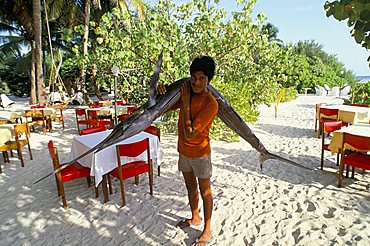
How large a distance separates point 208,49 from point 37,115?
6.45 meters

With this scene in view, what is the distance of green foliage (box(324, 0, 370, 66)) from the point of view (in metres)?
0.85

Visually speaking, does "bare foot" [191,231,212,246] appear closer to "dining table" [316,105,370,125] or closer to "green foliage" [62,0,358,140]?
"green foliage" [62,0,358,140]

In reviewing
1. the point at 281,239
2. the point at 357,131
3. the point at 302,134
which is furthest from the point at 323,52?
the point at 281,239

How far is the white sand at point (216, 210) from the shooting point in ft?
9.29

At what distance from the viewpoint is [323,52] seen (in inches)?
1503

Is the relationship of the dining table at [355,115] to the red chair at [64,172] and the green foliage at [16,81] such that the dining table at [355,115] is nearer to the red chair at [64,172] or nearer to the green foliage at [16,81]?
the red chair at [64,172]

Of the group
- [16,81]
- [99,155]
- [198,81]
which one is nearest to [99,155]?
[99,155]

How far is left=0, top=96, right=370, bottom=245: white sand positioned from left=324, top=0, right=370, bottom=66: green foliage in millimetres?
2437

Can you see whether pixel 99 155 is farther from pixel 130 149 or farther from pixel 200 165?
pixel 200 165

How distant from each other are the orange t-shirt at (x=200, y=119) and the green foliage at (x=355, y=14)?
1305 mm

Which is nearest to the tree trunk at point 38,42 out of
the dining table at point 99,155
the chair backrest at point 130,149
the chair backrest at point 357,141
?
the dining table at point 99,155

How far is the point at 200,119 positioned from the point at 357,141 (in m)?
2.95

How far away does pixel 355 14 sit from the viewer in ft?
2.92

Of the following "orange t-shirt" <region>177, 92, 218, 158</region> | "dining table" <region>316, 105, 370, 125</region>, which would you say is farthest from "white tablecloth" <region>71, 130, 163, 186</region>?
"dining table" <region>316, 105, 370, 125</region>
